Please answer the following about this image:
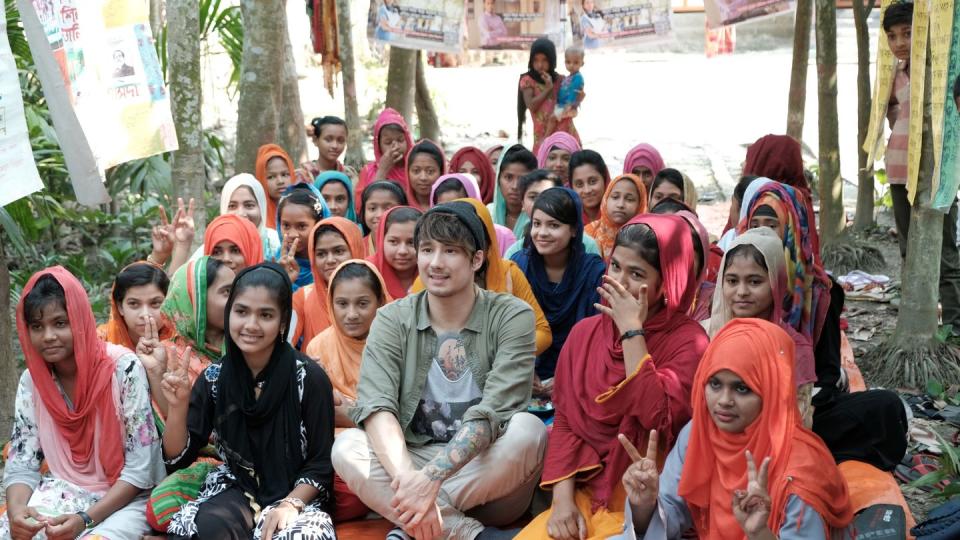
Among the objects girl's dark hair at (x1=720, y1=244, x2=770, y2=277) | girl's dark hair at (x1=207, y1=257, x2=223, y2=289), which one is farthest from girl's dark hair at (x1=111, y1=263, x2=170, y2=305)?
girl's dark hair at (x1=720, y1=244, x2=770, y2=277)

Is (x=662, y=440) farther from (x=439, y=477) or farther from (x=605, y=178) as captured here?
(x=605, y=178)

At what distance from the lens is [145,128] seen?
5.34m

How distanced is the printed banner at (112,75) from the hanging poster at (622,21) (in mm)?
4541

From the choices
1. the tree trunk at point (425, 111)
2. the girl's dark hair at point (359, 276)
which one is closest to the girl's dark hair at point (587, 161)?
the girl's dark hair at point (359, 276)

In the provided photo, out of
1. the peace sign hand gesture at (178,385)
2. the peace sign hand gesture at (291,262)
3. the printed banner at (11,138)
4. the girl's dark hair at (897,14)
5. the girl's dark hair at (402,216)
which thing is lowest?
the peace sign hand gesture at (178,385)

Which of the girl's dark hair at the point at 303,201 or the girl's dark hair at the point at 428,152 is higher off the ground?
the girl's dark hair at the point at 428,152

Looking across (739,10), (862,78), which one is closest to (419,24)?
(739,10)

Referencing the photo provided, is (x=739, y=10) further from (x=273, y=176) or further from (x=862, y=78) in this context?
(x=273, y=176)

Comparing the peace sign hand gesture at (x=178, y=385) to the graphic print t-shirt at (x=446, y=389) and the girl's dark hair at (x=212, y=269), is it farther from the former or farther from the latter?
the graphic print t-shirt at (x=446, y=389)

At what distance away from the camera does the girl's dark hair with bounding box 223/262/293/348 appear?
12.1 feet

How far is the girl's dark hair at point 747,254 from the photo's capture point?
3.78 m

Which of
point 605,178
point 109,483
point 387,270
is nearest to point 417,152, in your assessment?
point 605,178

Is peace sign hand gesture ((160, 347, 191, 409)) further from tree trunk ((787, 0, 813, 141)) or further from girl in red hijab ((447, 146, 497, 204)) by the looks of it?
tree trunk ((787, 0, 813, 141))

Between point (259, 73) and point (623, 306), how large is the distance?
4.84m
